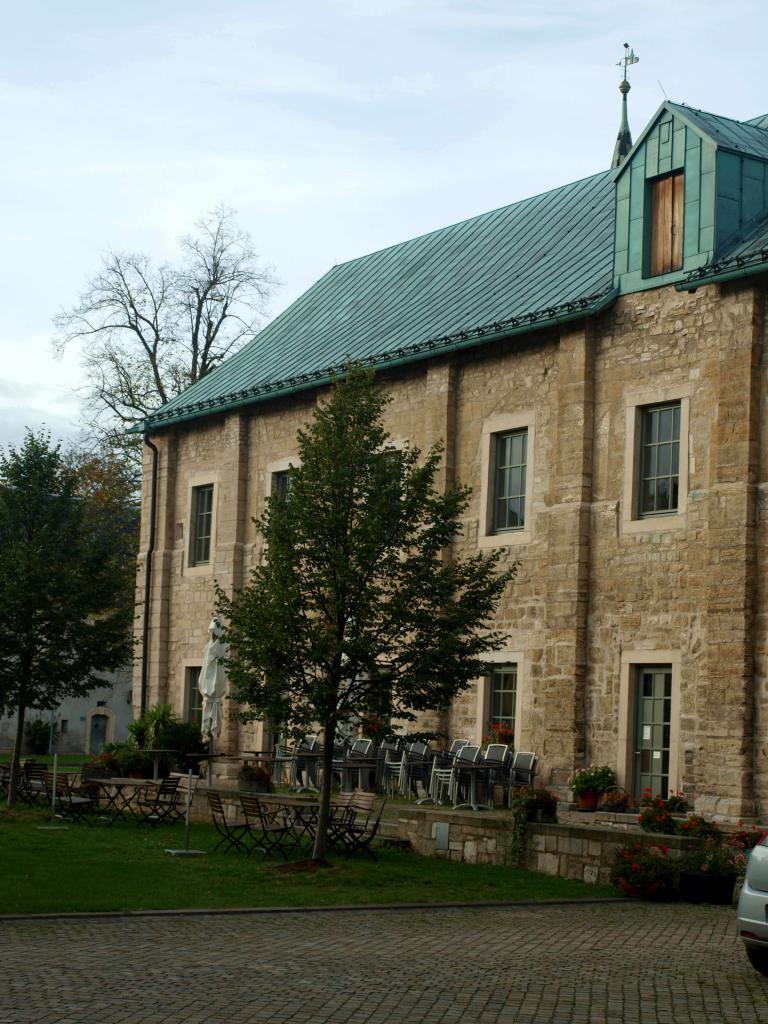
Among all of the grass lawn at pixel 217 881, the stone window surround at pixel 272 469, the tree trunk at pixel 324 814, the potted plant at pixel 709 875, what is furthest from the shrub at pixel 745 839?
the stone window surround at pixel 272 469

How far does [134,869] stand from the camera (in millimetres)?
16078

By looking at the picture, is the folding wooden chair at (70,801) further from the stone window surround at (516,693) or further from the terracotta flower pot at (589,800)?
the terracotta flower pot at (589,800)

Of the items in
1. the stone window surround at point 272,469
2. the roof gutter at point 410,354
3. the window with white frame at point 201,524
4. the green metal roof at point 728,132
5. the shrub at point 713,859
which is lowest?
the shrub at point 713,859

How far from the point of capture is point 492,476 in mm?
23375

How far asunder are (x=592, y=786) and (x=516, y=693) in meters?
2.49

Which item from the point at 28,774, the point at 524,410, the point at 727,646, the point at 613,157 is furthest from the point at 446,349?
the point at 613,157

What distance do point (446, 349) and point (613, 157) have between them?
1292 cm

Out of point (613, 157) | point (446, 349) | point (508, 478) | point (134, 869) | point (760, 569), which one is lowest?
point (134, 869)

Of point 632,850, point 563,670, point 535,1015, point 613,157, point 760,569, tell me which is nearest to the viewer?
point 535,1015

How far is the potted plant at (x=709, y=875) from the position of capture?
15031 mm

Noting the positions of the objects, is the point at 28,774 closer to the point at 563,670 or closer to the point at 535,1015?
the point at 563,670

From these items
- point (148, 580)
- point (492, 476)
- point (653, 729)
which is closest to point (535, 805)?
point (653, 729)

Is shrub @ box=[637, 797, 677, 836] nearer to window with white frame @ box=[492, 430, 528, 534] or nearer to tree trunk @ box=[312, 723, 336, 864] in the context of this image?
tree trunk @ box=[312, 723, 336, 864]

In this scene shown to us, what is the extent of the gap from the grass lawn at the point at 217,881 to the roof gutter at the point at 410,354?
234 inches
